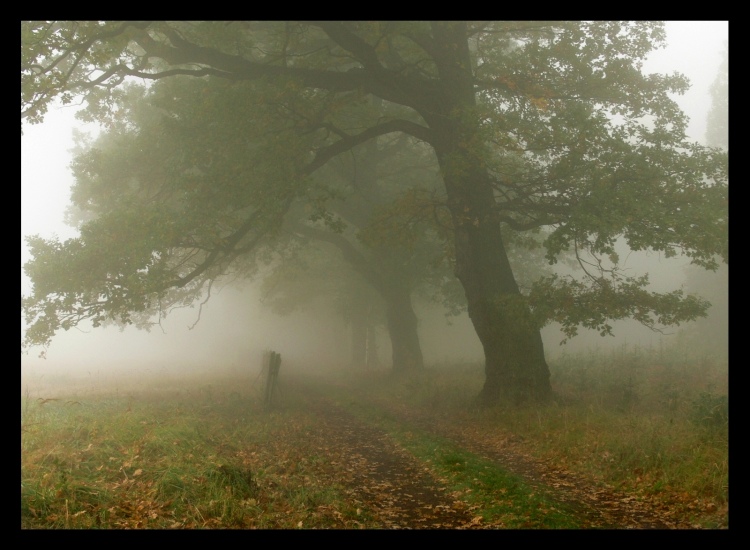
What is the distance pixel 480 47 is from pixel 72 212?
2314 centimetres

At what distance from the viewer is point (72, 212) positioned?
1130 inches

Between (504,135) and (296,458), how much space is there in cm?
975

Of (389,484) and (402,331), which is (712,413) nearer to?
(389,484)

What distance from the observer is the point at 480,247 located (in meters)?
15.3

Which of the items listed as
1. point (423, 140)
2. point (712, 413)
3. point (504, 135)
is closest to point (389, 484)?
point (712, 413)

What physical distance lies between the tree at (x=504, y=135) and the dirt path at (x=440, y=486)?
3419 mm

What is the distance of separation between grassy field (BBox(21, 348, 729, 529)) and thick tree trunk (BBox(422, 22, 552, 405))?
111cm

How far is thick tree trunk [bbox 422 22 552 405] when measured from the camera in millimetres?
13867

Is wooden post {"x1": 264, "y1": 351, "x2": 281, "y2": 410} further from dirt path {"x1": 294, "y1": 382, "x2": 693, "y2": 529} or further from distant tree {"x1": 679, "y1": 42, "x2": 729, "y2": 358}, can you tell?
distant tree {"x1": 679, "y1": 42, "x2": 729, "y2": 358}

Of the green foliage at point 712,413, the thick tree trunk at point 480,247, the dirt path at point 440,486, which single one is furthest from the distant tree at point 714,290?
the dirt path at point 440,486

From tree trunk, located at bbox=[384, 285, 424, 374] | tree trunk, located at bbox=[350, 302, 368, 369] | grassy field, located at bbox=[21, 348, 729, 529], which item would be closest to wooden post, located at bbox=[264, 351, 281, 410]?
grassy field, located at bbox=[21, 348, 729, 529]

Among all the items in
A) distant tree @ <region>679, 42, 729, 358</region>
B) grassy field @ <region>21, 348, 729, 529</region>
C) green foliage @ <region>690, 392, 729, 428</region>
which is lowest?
grassy field @ <region>21, 348, 729, 529</region>

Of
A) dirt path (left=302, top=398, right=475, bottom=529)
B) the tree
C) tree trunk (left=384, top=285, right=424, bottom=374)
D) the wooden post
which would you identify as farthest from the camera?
tree trunk (left=384, top=285, right=424, bottom=374)
